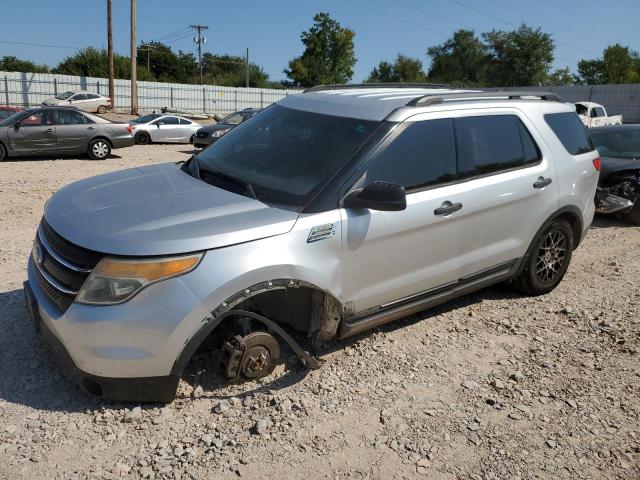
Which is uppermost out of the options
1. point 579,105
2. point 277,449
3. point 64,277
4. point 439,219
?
point 579,105

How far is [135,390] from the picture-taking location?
9.82ft

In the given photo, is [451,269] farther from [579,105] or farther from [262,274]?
[579,105]

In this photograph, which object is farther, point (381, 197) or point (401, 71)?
point (401, 71)

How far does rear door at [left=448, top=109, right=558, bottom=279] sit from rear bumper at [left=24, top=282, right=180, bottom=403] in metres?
2.26

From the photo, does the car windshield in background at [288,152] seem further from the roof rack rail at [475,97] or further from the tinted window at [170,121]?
the tinted window at [170,121]

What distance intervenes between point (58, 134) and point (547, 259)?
12985mm

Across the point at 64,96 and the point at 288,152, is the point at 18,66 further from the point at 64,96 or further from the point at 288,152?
the point at 288,152

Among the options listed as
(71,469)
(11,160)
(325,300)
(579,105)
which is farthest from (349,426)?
(579,105)

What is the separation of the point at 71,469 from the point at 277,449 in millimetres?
996

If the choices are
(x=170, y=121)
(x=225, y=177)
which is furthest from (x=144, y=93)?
(x=225, y=177)

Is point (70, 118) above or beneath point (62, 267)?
above

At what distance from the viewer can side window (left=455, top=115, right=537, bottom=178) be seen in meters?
4.08

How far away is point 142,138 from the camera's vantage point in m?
21.1

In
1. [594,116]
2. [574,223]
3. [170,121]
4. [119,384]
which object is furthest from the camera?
[594,116]
